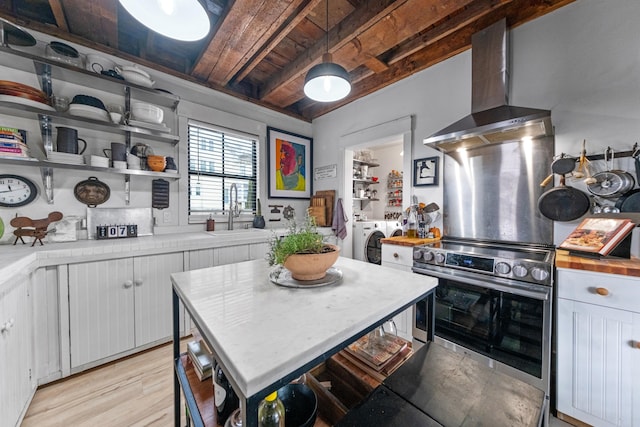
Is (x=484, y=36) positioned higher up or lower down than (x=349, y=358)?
higher up

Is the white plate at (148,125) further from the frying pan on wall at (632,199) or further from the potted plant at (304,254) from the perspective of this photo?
the frying pan on wall at (632,199)

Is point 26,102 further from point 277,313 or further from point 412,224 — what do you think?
point 412,224

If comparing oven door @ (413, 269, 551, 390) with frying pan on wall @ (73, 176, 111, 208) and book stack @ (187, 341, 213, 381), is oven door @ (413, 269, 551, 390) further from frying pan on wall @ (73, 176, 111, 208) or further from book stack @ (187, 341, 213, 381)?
frying pan on wall @ (73, 176, 111, 208)

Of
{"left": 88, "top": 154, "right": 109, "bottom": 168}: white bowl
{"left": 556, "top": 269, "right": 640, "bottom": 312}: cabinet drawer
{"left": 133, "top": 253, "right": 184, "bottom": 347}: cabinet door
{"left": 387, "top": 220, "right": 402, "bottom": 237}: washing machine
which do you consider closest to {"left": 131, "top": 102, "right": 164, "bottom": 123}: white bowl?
{"left": 88, "top": 154, "right": 109, "bottom": 168}: white bowl

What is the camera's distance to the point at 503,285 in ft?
5.11

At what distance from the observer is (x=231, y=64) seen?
2490mm

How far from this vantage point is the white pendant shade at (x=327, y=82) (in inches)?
55.4

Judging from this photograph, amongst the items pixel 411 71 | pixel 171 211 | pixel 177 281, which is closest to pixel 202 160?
pixel 171 211

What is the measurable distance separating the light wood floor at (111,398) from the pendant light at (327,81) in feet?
7.20

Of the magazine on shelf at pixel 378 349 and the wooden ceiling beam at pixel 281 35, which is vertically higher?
the wooden ceiling beam at pixel 281 35

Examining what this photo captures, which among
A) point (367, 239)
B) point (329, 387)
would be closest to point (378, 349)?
point (329, 387)

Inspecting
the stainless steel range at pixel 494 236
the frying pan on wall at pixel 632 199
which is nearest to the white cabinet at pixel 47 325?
the stainless steel range at pixel 494 236

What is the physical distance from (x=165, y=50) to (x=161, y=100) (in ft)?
2.19

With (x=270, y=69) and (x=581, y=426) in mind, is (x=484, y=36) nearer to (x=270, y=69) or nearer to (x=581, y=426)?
(x=270, y=69)
